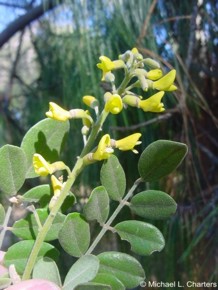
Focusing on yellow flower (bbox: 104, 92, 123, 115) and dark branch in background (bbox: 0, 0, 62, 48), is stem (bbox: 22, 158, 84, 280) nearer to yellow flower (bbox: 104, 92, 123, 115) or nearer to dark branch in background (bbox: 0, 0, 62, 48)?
yellow flower (bbox: 104, 92, 123, 115)

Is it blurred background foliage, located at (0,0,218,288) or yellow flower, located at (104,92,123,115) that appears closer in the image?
yellow flower, located at (104,92,123,115)

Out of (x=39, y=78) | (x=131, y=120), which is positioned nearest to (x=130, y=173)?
(x=131, y=120)

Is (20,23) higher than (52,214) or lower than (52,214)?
higher

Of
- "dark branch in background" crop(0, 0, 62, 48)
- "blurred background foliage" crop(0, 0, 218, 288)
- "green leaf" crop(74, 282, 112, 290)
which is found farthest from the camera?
"dark branch in background" crop(0, 0, 62, 48)

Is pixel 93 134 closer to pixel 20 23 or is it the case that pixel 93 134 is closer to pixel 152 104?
pixel 152 104

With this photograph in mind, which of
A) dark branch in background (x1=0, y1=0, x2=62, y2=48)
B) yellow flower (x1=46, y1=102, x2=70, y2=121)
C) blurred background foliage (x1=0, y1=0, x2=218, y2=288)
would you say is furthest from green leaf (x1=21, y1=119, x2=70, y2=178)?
dark branch in background (x1=0, y1=0, x2=62, y2=48)

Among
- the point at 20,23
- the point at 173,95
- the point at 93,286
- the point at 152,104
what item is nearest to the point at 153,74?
the point at 152,104
